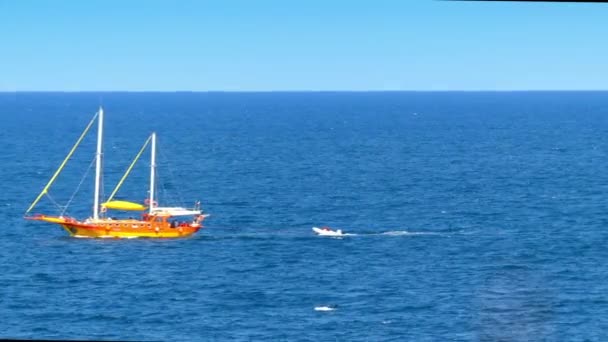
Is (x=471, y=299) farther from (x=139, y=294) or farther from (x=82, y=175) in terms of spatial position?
(x=82, y=175)

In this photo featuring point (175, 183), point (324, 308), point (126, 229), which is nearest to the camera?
point (324, 308)

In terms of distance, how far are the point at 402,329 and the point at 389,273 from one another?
16.3 metres

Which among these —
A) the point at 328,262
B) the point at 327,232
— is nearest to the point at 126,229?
the point at 327,232

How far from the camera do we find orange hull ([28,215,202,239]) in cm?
8975

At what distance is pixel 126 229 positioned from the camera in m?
90.2

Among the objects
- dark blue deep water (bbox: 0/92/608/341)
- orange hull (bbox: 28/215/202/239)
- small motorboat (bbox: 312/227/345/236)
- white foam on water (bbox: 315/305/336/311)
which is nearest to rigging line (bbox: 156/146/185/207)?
dark blue deep water (bbox: 0/92/608/341)

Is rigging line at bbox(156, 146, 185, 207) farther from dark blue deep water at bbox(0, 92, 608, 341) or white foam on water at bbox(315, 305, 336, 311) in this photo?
white foam on water at bbox(315, 305, 336, 311)

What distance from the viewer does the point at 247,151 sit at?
18588 centimetres

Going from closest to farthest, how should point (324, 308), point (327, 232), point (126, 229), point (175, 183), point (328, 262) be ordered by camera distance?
point (324, 308) < point (328, 262) < point (327, 232) < point (126, 229) < point (175, 183)

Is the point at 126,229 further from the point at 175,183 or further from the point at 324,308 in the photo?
the point at 175,183

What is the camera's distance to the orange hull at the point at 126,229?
294ft

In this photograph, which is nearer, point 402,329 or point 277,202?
point 402,329

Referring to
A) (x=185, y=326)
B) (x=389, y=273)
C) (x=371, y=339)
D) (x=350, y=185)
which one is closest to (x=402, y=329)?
(x=371, y=339)

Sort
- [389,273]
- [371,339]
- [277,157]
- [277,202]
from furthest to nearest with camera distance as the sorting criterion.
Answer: [277,157] → [277,202] → [389,273] → [371,339]
